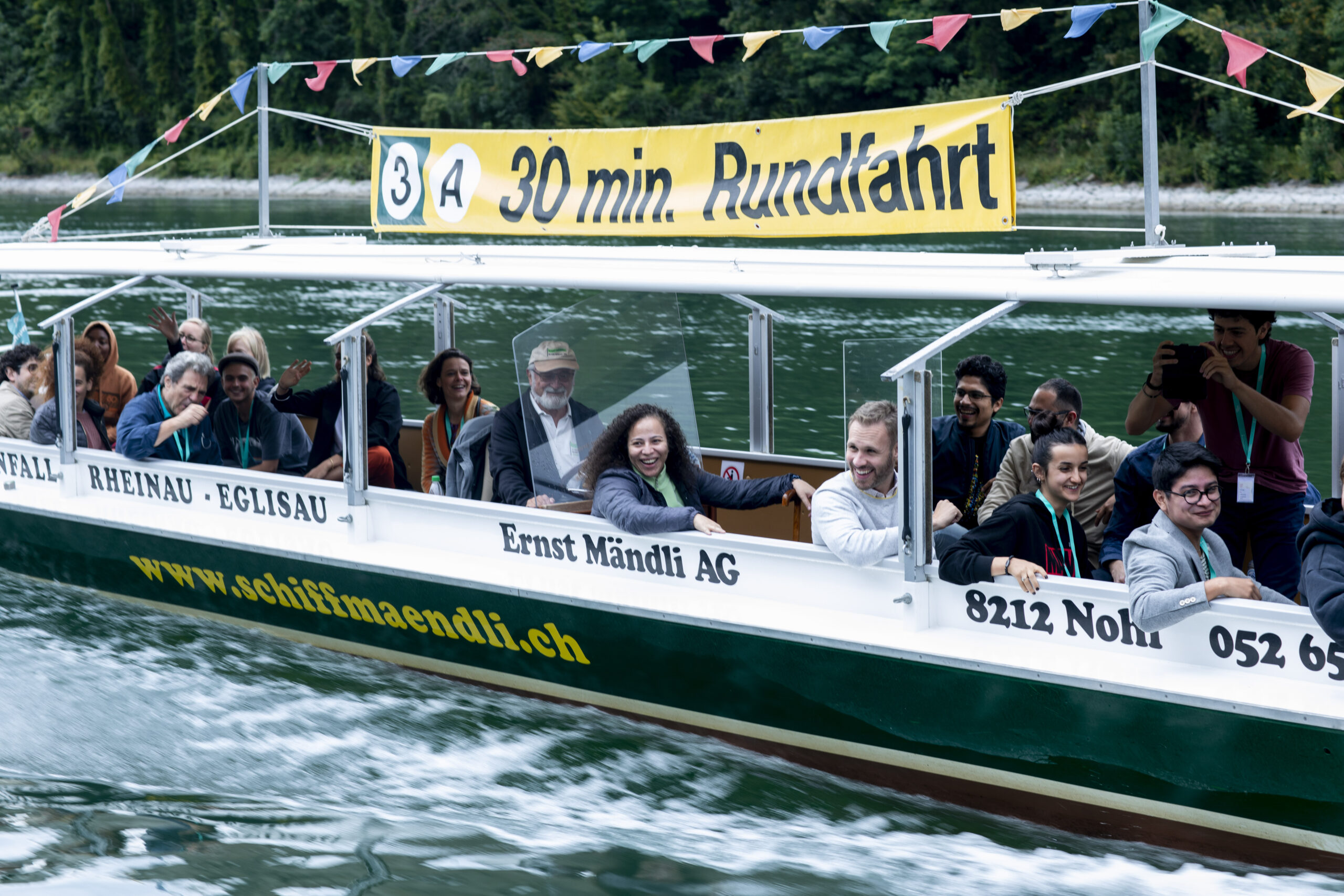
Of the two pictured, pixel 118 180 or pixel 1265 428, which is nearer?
pixel 1265 428

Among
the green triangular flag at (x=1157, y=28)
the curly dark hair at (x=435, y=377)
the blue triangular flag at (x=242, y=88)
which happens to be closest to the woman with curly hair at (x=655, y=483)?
the curly dark hair at (x=435, y=377)

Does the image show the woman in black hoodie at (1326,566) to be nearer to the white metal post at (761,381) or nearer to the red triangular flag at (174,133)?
the white metal post at (761,381)

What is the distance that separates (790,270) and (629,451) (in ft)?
3.16

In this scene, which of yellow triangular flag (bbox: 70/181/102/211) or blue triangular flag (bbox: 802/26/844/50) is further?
yellow triangular flag (bbox: 70/181/102/211)

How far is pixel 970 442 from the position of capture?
628 cm

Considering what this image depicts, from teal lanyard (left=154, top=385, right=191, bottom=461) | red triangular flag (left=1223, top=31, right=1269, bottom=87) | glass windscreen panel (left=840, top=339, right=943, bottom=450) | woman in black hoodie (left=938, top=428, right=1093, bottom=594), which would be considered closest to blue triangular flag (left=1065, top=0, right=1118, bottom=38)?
red triangular flag (left=1223, top=31, right=1269, bottom=87)

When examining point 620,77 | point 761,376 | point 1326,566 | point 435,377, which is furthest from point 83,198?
point 620,77

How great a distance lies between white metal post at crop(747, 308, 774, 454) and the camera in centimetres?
726

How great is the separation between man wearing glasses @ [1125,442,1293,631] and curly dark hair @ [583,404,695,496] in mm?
1898

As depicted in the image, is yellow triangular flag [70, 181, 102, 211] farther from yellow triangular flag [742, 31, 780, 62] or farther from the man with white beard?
yellow triangular flag [742, 31, 780, 62]

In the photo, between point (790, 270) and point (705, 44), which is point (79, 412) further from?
point (790, 270)

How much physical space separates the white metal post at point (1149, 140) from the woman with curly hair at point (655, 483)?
1.62m

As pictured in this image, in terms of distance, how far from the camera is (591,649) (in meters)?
5.84

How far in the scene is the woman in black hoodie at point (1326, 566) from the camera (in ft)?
13.9
